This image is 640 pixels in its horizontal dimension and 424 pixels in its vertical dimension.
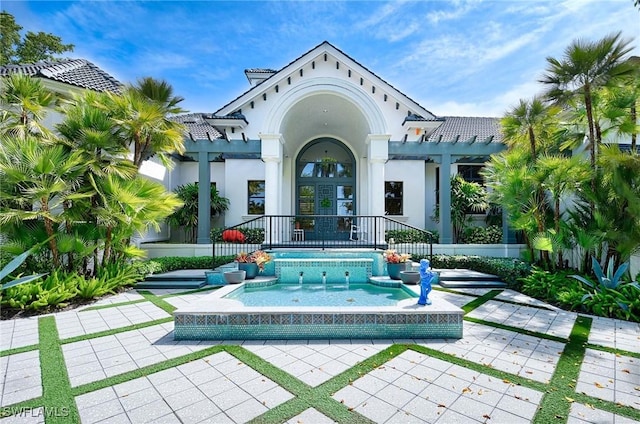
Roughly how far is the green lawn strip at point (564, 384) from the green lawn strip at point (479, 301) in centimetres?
175

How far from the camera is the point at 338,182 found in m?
14.1

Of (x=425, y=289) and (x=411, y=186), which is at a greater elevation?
(x=411, y=186)

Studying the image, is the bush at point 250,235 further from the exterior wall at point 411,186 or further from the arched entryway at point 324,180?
the exterior wall at point 411,186

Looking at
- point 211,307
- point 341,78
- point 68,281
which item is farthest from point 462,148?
point 68,281

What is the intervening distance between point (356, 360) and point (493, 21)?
8.68m

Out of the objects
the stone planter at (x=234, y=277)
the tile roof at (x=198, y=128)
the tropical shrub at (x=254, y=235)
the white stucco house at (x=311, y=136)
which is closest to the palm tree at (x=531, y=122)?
the white stucco house at (x=311, y=136)

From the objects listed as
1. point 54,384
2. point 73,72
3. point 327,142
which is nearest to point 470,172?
point 327,142

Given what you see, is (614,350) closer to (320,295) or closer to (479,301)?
(479,301)

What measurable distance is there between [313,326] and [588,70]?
8806 millimetres

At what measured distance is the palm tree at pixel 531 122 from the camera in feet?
25.8

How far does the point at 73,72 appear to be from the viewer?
9781 millimetres

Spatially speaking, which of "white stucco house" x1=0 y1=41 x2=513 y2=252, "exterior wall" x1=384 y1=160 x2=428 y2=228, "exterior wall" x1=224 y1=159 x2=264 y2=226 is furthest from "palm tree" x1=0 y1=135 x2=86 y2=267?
"exterior wall" x1=384 y1=160 x2=428 y2=228

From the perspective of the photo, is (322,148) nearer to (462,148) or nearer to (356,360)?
(462,148)

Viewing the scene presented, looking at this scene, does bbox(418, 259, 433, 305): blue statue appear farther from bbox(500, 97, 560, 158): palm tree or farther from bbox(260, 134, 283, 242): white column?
bbox(260, 134, 283, 242): white column
